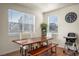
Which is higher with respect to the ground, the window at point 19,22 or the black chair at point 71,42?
the window at point 19,22

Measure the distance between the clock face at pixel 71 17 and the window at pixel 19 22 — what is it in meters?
0.66

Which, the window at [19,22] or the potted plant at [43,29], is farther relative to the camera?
the potted plant at [43,29]

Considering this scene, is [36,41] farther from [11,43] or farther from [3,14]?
[3,14]

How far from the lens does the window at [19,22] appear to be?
63.2 inches

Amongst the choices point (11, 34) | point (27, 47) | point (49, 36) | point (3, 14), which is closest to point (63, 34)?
point (49, 36)

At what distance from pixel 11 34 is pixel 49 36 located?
72 cm

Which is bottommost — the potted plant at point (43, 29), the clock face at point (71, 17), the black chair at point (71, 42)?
the black chair at point (71, 42)

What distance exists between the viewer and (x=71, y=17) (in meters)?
1.66

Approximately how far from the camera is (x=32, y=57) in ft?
5.34

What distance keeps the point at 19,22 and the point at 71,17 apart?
0.98 meters

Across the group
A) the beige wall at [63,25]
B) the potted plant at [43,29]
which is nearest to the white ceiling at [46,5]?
the beige wall at [63,25]

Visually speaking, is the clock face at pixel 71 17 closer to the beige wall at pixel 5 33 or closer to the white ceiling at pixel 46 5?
the white ceiling at pixel 46 5

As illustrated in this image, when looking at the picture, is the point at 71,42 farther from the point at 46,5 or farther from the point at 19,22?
the point at 19,22

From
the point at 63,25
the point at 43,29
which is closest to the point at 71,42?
the point at 63,25
